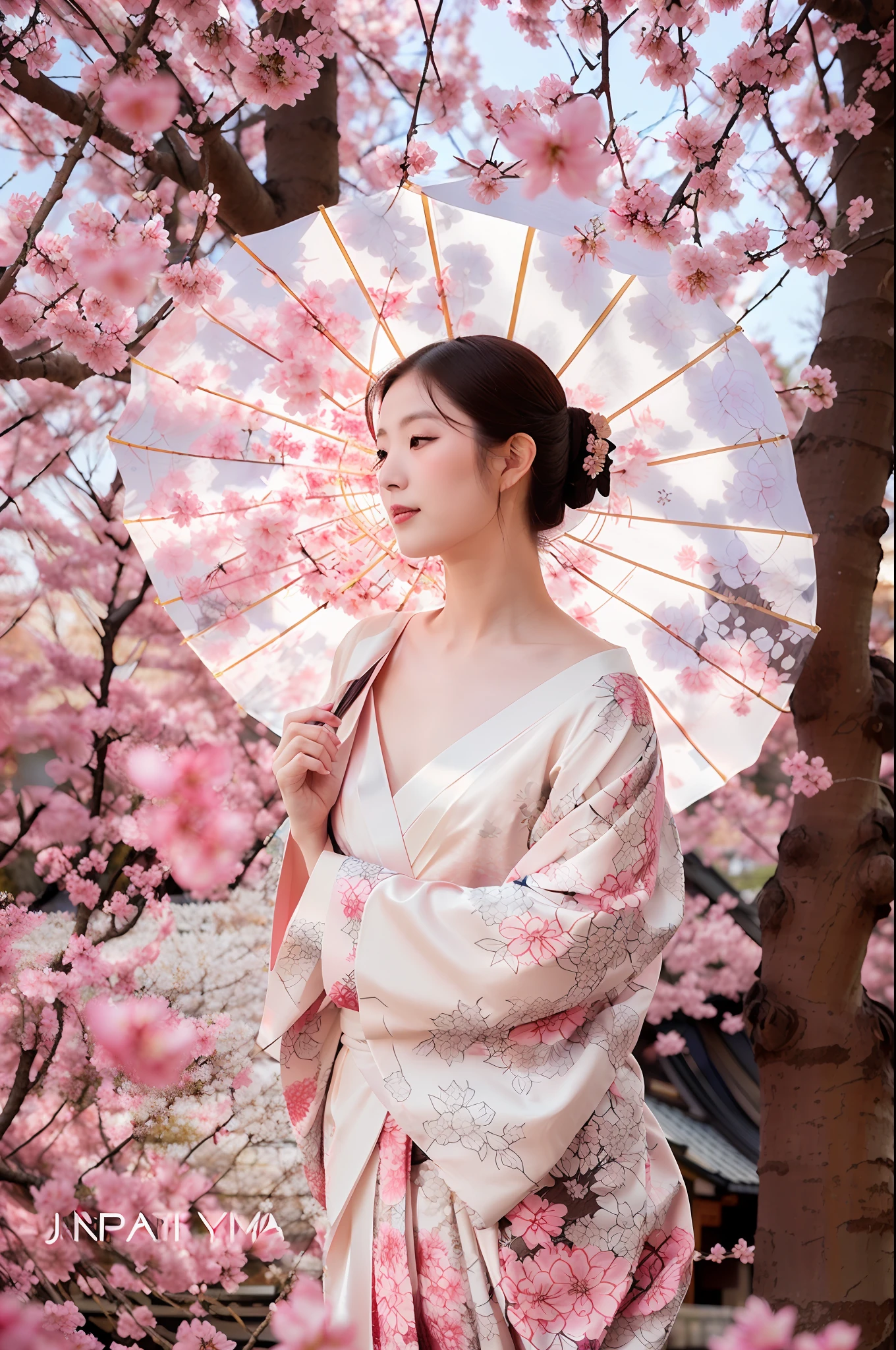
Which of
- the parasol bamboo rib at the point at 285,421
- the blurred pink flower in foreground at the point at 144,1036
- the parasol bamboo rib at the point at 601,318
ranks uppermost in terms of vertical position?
the parasol bamboo rib at the point at 601,318

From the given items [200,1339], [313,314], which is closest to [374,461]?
[313,314]

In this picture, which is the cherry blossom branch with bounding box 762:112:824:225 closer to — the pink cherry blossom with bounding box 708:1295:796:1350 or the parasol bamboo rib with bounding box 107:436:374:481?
the parasol bamboo rib with bounding box 107:436:374:481

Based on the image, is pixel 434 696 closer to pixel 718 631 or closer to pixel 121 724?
pixel 718 631

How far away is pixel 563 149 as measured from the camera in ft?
6.57

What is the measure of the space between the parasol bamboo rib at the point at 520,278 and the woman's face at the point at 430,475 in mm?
303

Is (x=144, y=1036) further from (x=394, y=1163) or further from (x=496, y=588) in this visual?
(x=496, y=588)

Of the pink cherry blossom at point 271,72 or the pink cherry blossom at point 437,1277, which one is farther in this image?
the pink cherry blossom at point 271,72

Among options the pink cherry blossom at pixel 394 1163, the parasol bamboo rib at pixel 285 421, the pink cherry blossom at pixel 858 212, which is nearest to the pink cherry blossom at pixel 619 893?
the pink cherry blossom at pixel 394 1163

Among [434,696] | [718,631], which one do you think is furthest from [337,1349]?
[718,631]

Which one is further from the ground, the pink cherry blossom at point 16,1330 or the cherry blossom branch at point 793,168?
the cherry blossom branch at point 793,168

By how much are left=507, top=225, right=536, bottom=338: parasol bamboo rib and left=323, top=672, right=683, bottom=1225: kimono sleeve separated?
2.94 feet

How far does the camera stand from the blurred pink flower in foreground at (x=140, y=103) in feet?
6.70

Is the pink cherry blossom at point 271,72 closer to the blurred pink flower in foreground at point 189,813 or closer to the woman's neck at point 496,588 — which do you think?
the woman's neck at point 496,588

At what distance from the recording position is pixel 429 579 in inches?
96.8
